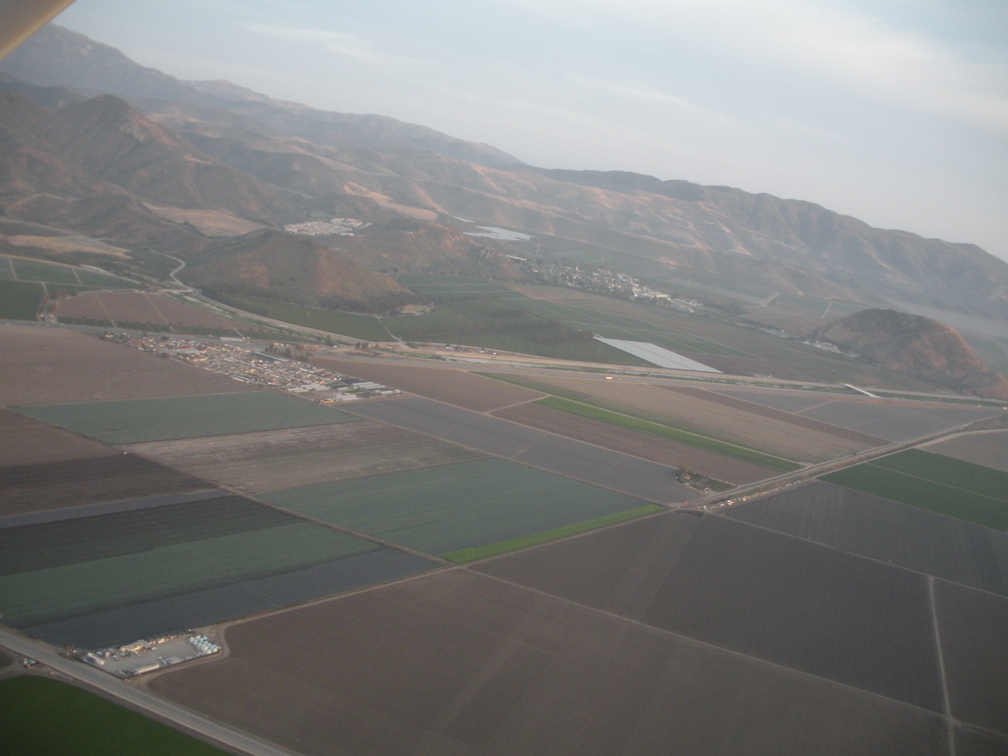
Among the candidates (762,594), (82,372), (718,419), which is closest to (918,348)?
(718,419)

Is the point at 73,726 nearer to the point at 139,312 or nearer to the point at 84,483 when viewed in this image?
the point at 84,483

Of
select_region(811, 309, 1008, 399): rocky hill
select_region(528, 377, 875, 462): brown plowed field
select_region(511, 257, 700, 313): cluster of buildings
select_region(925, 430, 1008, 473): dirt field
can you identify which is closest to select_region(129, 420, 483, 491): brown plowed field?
select_region(528, 377, 875, 462): brown plowed field

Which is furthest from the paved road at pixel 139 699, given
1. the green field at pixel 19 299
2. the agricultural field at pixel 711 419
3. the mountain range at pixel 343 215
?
the mountain range at pixel 343 215

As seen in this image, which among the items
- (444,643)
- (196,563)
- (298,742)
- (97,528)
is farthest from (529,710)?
(97,528)

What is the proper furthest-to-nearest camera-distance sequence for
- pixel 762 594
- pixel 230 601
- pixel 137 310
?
pixel 137 310 < pixel 762 594 < pixel 230 601

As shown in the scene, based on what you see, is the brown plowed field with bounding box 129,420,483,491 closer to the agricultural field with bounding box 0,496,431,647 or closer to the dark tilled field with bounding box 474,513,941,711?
the agricultural field with bounding box 0,496,431,647

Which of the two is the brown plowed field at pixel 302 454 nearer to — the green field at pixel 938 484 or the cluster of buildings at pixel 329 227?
the green field at pixel 938 484
